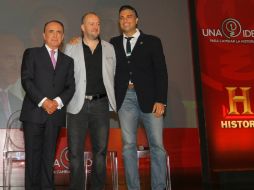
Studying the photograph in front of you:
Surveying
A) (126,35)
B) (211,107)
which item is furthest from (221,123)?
(126,35)

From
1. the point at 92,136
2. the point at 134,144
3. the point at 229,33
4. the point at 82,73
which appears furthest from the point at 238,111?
the point at 82,73

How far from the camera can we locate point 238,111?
4.86 metres

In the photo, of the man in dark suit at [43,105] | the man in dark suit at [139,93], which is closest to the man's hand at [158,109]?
the man in dark suit at [139,93]

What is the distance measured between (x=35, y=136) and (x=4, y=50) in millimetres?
1928

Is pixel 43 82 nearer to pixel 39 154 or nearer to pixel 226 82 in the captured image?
pixel 39 154

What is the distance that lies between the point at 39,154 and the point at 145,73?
3.63 feet

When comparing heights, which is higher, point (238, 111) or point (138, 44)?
point (138, 44)

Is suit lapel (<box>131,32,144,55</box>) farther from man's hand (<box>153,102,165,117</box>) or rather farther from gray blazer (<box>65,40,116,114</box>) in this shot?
man's hand (<box>153,102,165,117</box>)

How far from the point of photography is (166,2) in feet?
16.4

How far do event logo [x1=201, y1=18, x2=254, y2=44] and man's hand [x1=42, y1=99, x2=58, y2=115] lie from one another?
265 centimetres

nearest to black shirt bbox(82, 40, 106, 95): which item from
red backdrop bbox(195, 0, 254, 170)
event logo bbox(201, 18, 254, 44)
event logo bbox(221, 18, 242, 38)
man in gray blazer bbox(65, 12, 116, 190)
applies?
man in gray blazer bbox(65, 12, 116, 190)

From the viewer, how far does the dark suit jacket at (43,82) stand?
9.73ft

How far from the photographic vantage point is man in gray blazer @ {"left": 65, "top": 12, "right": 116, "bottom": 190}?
3016 mm

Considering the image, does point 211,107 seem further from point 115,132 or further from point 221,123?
point 115,132
